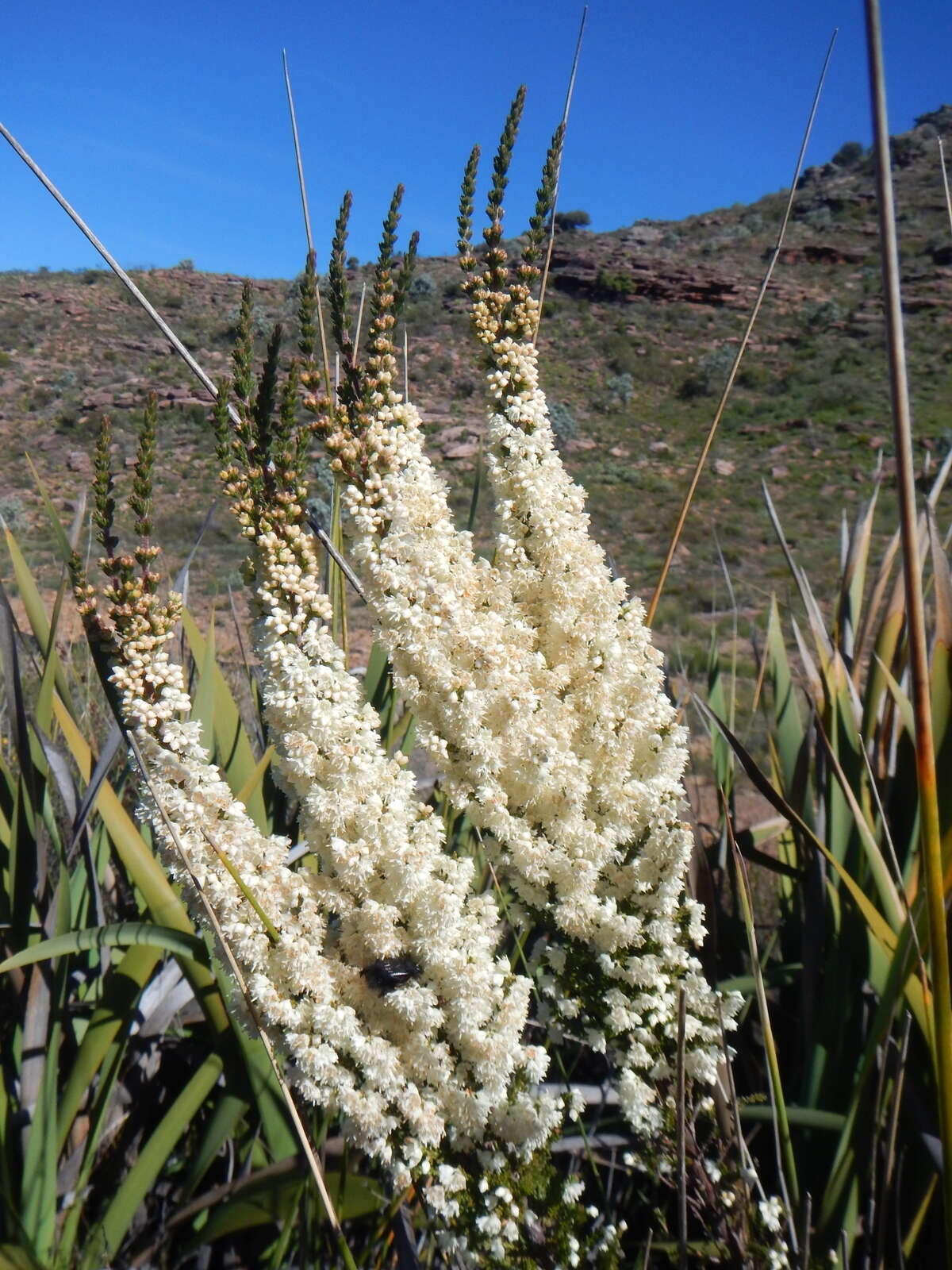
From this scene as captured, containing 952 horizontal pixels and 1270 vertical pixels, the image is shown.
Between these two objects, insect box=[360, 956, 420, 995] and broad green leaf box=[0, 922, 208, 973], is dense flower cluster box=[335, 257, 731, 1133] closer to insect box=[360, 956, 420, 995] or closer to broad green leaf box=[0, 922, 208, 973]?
insect box=[360, 956, 420, 995]

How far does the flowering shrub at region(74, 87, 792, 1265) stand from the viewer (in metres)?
1.22

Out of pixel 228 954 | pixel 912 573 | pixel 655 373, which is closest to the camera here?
pixel 912 573

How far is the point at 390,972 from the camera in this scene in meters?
1.25

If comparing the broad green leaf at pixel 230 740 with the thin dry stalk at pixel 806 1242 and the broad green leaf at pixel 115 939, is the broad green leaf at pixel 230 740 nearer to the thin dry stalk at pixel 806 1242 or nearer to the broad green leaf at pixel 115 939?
the broad green leaf at pixel 115 939

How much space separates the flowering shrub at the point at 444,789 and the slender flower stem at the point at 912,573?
0.50 metres

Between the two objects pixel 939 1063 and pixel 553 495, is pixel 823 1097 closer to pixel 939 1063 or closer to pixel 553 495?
pixel 939 1063

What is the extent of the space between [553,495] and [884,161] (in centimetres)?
89

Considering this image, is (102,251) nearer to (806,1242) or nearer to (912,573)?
(912,573)

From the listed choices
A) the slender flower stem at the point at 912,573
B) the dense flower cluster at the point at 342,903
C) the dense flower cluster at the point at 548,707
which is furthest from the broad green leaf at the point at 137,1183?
the slender flower stem at the point at 912,573

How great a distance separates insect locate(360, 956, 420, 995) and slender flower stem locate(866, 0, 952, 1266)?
72 cm

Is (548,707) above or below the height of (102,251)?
below

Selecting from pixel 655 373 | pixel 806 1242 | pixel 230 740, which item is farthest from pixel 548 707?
pixel 655 373

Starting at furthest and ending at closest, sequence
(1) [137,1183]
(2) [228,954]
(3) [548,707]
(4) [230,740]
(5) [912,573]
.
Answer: (4) [230,740], (1) [137,1183], (3) [548,707], (2) [228,954], (5) [912,573]

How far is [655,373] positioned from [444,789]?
1468 inches
